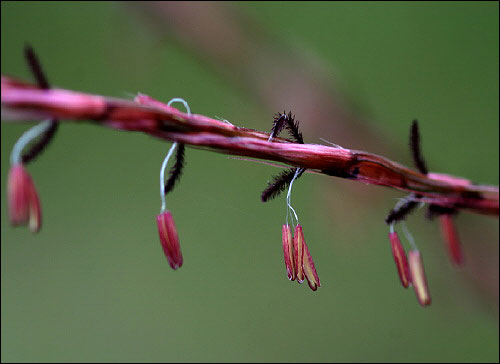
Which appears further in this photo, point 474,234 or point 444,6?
point 444,6

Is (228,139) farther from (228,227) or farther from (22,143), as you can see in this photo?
(228,227)

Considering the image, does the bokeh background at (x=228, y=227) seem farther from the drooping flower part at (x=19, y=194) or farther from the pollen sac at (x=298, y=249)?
the drooping flower part at (x=19, y=194)

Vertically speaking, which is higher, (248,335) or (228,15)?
(228,15)

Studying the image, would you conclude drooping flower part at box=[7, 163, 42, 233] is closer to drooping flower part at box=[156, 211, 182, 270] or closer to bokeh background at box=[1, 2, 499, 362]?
drooping flower part at box=[156, 211, 182, 270]

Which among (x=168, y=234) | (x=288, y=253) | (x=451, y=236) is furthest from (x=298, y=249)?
(x=451, y=236)

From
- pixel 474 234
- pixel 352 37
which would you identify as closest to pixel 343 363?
pixel 474 234

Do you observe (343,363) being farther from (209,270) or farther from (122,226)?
(122,226)

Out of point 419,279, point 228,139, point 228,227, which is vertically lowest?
point 419,279
